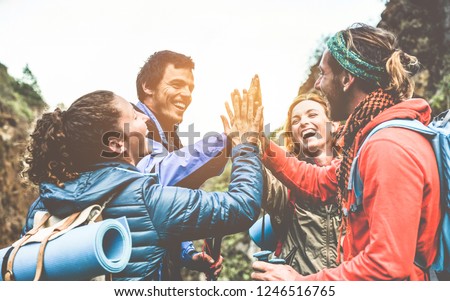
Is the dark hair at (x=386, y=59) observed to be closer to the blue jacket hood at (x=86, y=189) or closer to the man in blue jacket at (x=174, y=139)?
the man in blue jacket at (x=174, y=139)

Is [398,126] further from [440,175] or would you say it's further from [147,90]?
[147,90]

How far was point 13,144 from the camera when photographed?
299 inches

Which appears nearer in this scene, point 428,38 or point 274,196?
point 274,196

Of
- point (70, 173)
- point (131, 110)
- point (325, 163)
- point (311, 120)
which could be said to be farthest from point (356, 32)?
point (70, 173)

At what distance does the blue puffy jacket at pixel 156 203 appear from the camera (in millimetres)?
4383

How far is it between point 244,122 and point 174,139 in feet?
2.46

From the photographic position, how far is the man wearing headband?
411 cm

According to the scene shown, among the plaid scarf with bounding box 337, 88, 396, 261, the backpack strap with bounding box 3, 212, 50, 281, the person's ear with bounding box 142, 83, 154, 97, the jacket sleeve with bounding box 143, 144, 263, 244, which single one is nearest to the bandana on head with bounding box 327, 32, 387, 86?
the plaid scarf with bounding box 337, 88, 396, 261

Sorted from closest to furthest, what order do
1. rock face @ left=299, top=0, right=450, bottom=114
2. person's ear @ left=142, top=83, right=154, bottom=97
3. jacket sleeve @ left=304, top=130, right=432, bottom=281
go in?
jacket sleeve @ left=304, top=130, right=432, bottom=281, person's ear @ left=142, top=83, right=154, bottom=97, rock face @ left=299, top=0, right=450, bottom=114

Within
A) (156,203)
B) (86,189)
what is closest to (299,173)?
Result: (156,203)

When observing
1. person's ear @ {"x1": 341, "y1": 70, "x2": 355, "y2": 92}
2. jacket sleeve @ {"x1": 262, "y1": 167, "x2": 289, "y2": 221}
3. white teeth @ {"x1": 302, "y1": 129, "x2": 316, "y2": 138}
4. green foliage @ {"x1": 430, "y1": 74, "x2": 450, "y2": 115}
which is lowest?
jacket sleeve @ {"x1": 262, "y1": 167, "x2": 289, "y2": 221}

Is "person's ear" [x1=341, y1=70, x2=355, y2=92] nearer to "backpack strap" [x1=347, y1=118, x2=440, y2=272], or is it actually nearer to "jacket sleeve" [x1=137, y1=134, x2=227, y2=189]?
"backpack strap" [x1=347, y1=118, x2=440, y2=272]

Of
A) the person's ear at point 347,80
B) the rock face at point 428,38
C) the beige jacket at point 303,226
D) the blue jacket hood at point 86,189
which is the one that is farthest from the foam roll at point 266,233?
the rock face at point 428,38

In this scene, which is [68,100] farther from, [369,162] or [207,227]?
[369,162]
